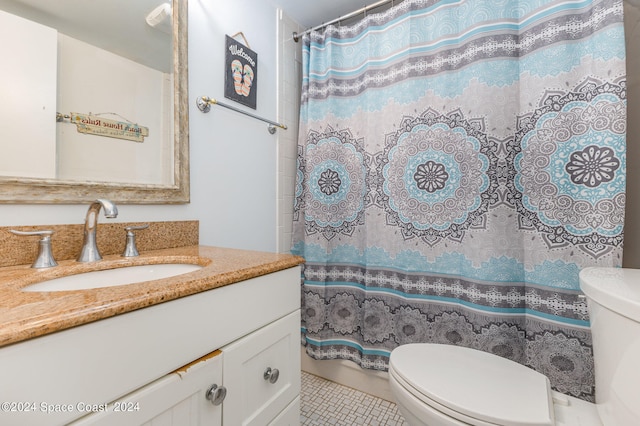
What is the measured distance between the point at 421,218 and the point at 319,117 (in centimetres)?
79

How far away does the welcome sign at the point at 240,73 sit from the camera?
50.6 inches

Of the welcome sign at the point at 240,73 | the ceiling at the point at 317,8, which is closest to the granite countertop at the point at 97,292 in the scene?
the welcome sign at the point at 240,73

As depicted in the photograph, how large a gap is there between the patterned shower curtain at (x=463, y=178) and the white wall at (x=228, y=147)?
0.76 ft

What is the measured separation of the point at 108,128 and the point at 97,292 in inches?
25.9

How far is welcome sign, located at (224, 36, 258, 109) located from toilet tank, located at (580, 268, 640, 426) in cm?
142

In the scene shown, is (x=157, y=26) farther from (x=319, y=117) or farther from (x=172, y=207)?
(x=319, y=117)

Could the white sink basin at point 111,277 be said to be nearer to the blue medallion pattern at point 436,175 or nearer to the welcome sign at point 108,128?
the welcome sign at point 108,128

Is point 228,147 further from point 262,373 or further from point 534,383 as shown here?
point 534,383

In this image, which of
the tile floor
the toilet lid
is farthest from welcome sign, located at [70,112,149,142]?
the tile floor

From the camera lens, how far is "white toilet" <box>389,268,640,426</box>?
1.92 ft

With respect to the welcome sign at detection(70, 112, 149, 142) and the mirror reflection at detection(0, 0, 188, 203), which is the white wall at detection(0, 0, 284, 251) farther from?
the welcome sign at detection(70, 112, 149, 142)

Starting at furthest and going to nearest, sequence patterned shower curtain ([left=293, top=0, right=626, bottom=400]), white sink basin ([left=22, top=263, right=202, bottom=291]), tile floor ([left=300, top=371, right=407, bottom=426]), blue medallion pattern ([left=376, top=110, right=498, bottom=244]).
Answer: tile floor ([left=300, top=371, right=407, bottom=426]), blue medallion pattern ([left=376, top=110, right=498, bottom=244]), patterned shower curtain ([left=293, top=0, right=626, bottom=400]), white sink basin ([left=22, top=263, right=202, bottom=291])

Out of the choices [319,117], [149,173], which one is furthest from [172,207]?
[319,117]

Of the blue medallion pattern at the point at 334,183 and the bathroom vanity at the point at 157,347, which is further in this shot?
the blue medallion pattern at the point at 334,183
